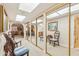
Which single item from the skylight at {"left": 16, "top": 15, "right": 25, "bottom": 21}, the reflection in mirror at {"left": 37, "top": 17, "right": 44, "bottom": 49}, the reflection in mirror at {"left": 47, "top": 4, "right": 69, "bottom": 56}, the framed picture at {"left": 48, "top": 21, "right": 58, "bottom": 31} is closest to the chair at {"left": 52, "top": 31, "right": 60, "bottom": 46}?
the reflection in mirror at {"left": 47, "top": 4, "right": 69, "bottom": 56}

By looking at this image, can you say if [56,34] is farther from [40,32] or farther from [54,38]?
[40,32]

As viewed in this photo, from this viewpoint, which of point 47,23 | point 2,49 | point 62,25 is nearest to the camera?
point 2,49

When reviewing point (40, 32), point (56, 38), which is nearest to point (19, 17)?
point (40, 32)

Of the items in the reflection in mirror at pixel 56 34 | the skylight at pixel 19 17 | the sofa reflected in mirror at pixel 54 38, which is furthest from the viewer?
the sofa reflected in mirror at pixel 54 38

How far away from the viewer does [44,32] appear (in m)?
4.56

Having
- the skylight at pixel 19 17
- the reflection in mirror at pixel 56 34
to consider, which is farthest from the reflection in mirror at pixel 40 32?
the skylight at pixel 19 17

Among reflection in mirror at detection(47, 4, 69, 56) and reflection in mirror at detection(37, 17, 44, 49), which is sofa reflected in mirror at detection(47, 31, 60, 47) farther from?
reflection in mirror at detection(37, 17, 44, 49)

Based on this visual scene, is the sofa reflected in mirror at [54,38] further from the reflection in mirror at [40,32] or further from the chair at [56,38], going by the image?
the reflection in mirror at [40,32]

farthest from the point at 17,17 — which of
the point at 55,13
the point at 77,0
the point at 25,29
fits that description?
the point at 77,0

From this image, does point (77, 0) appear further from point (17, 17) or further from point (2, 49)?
point (2, 49)

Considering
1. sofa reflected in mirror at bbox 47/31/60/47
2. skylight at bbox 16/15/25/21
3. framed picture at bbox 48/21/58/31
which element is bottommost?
sofa reflected in mirror at bbox 47/31/60/47

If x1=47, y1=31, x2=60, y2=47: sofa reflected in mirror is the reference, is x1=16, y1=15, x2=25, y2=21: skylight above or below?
above

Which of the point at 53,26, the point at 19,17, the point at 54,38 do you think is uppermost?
the point at 19,17

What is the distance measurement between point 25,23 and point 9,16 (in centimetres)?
62
